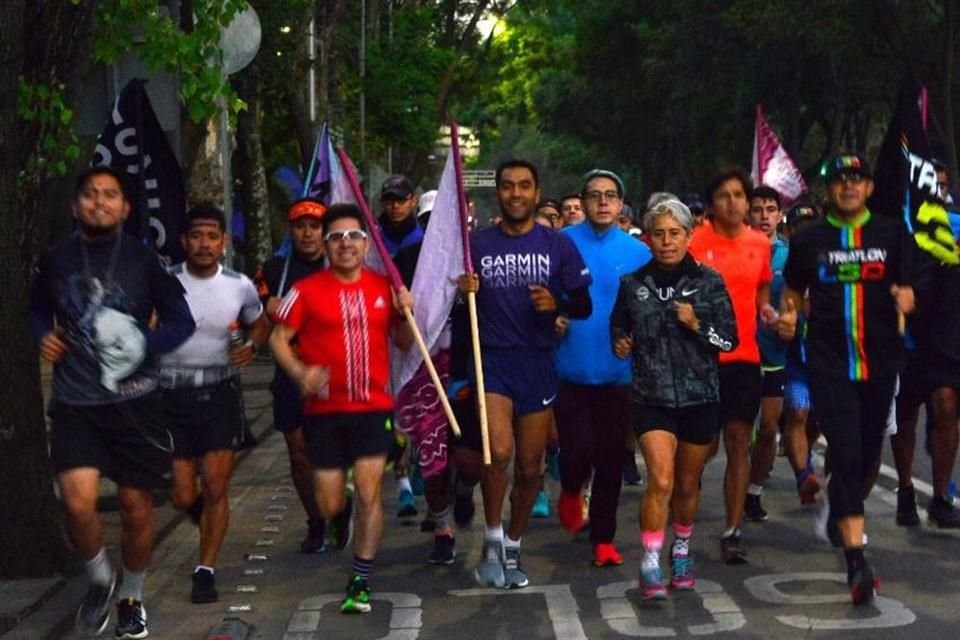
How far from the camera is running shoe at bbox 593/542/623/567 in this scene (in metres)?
9.82

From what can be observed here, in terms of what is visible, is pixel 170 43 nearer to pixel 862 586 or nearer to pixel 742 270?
pixel 742 270

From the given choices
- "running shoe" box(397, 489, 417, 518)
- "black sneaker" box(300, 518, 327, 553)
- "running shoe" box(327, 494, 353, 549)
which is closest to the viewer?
"running shoe" box(327, 494, 353, 549)

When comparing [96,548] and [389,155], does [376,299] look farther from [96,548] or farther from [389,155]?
[389,155]

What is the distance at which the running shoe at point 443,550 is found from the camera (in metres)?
10.1

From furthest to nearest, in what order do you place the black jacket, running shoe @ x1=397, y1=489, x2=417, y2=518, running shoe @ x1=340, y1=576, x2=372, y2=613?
running shoe @ x1=397, y1=489, x2=417, y2=518, the black jacket, running shoe @ x1=340, y1=576, x2=372, y2=613

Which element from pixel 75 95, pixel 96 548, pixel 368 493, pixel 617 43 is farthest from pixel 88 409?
pixel 617 43

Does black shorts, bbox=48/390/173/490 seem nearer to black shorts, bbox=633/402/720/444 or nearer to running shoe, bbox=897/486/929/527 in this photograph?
black shorts, bbox=633/402/720/444

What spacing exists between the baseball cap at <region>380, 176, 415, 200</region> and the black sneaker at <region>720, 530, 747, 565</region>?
98.8 inches

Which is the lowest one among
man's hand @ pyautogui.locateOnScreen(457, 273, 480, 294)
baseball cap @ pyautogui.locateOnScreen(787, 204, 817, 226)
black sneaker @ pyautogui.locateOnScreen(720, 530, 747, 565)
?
black sneaker @ pyautogui.locateOnScreen(720, 530, 747, 565)

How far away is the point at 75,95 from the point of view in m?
9.91

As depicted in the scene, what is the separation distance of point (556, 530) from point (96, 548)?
3575mm

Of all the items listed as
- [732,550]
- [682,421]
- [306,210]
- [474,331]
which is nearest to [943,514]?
[732,550]

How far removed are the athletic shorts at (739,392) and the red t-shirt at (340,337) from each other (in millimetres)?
1903

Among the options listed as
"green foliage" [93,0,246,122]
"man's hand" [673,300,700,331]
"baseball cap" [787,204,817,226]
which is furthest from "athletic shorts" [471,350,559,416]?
"baseball cap" [787,204,817,226]
